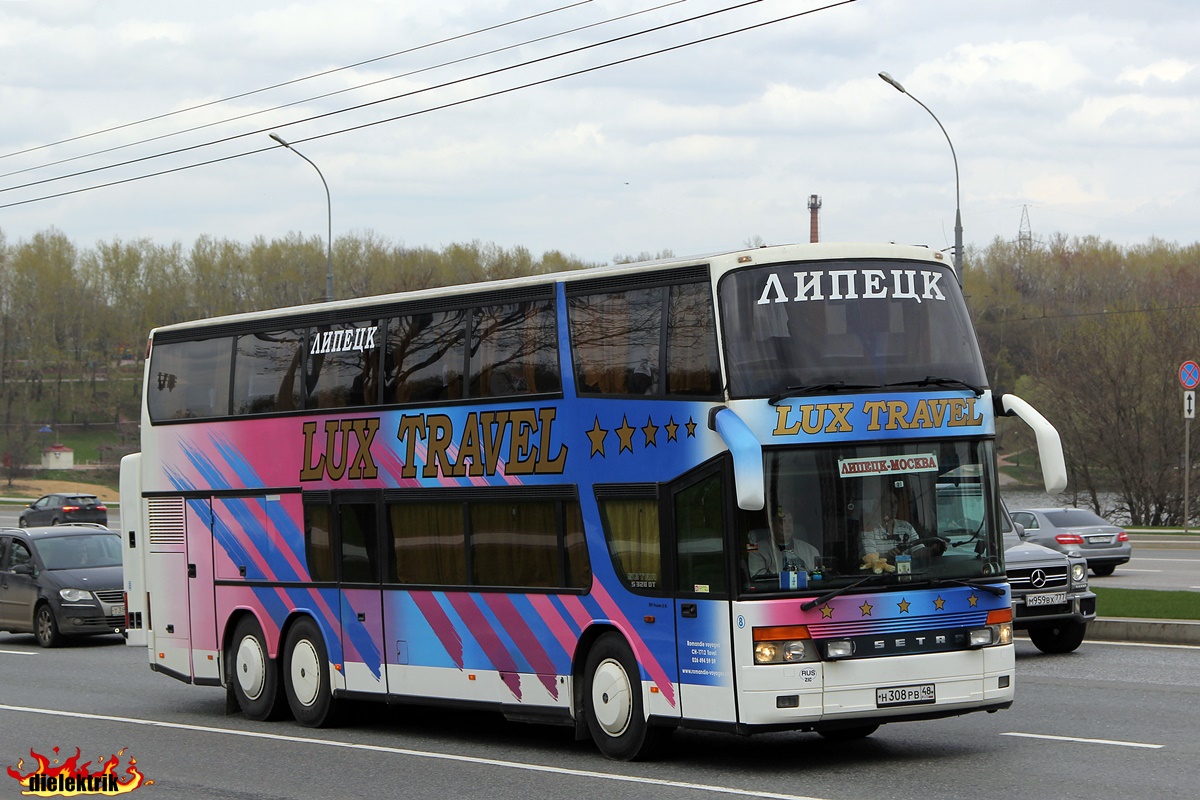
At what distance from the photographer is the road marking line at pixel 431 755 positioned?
32.1ft

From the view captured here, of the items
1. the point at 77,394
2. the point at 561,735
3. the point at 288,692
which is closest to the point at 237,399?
the point at 288,692

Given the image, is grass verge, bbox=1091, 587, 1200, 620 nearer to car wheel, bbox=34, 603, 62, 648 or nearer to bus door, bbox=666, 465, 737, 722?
bus door, bbox=666, 465, 737, 722

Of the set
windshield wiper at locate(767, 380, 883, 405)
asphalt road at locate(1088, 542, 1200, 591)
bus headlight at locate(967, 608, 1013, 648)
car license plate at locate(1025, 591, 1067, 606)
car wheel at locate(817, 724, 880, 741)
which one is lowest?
asphalt road at locate(1088, 542, 1200, 591)

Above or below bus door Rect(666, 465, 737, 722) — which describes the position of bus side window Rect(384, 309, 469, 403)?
above

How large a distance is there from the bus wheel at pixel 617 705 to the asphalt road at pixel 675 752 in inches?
8.8

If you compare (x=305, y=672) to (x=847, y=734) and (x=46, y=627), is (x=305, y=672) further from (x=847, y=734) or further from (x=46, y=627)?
(x=46, y=627)

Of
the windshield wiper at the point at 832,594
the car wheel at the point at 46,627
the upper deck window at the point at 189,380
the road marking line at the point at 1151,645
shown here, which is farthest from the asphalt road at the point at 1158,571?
the windshield wiper at the point at 832,594

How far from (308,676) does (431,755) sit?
2.75 metres

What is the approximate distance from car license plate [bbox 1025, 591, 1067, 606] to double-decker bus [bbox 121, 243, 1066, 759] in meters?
5.43

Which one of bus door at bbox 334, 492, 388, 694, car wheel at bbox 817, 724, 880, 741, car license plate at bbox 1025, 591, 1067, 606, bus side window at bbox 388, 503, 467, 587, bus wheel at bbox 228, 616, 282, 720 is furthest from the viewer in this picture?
car license plate at bbox 1025, 591, 1067, 606

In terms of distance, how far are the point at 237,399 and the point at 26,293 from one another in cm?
11502

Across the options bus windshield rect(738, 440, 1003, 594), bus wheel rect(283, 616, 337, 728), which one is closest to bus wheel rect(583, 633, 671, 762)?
bus windshield rect(738, 440, 1003, 594)

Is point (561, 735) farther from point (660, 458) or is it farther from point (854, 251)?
point (854, 251)

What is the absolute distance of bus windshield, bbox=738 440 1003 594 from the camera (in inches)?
414
